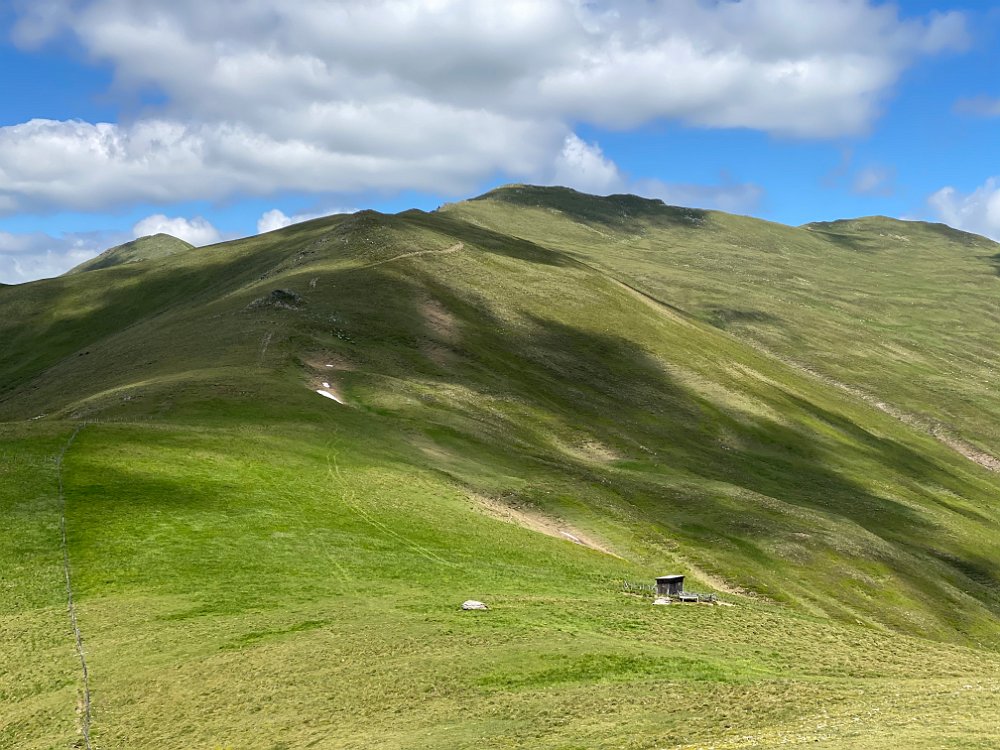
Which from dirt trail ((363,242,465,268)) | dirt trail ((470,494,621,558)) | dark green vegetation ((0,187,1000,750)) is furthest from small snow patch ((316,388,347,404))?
dirt trail ((363,242,465,268))

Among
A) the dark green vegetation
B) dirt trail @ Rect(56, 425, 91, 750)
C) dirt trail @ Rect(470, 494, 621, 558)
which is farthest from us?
dirt trail @ Rect(470, 494, 621, 558)

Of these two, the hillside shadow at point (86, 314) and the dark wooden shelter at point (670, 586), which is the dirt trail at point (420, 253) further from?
the dark wooden shelter at point (670, 586)

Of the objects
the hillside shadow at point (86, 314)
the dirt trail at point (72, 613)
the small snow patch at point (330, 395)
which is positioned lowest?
the dirt trail at point (72, 613)

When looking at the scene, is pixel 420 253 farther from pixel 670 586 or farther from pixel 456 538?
pixel 670 586

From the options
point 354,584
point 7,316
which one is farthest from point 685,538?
point 7,316

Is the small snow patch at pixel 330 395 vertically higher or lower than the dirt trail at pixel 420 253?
lower

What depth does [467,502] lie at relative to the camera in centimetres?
7194

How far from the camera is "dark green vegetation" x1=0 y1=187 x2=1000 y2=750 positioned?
36.4 m

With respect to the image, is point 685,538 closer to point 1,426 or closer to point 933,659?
point 933,659

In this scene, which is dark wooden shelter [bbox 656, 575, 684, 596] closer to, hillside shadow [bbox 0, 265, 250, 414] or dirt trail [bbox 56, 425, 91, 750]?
dirt trail [bbox 56, 425, 91, 750]

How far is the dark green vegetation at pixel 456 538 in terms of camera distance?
36406 mm

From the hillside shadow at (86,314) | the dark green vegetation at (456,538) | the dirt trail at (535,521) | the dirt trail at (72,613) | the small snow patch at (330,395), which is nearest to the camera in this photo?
the dark green vegetation at (456,538)

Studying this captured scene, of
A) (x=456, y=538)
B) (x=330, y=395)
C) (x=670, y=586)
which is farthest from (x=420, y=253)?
(x=670, y=586)

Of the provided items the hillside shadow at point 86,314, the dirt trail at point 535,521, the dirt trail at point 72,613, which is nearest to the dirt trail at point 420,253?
the hillside shadow at point 86,314
